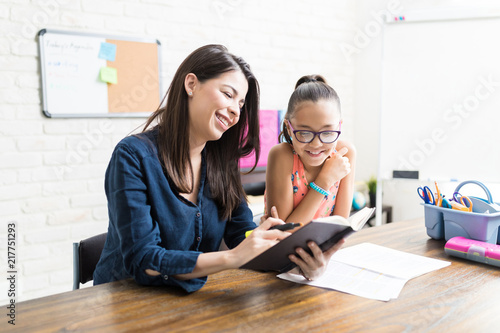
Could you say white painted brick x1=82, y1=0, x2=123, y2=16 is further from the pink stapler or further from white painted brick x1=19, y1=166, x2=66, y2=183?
the pink stapler

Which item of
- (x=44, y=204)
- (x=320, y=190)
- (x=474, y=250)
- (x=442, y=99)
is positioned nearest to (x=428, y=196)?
(x=474, y=250)

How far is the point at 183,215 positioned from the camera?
1.22 m

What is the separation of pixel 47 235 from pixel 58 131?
611mm

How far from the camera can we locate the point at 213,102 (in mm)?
1230

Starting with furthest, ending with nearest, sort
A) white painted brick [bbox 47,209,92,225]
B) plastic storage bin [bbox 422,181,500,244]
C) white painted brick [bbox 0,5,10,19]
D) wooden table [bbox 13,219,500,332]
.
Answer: white painted brick [bbox 47,209,92,225], white painted brick [bbox 0,5,10,19], plastic storage bin [bbox 422,181,500,244], wooden table [bbox 13,219,500,332]

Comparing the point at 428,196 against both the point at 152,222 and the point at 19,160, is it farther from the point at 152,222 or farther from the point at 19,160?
the point at 19,160

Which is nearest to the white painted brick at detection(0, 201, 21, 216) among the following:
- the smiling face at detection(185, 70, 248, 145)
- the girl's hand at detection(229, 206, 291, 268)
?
the smiling face at detection(185, 70, 248, 145)

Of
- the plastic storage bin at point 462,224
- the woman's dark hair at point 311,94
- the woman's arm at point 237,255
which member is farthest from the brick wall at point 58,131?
the plastic storage bin at point 462,224

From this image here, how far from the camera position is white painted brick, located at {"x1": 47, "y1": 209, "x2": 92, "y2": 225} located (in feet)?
8.23

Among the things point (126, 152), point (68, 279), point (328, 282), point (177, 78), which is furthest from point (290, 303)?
point (68, 279)

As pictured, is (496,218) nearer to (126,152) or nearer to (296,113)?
(296,113)

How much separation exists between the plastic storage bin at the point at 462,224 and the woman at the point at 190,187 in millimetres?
586

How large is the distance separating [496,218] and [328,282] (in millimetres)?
636

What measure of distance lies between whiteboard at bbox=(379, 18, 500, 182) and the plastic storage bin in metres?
1.52
